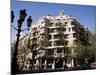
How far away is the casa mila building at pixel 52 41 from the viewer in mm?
2613

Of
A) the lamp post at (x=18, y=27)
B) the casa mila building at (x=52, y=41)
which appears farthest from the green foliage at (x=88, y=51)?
the lamp post at (x=18, y=27)

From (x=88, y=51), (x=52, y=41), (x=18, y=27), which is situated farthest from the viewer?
(x=88, y=51)

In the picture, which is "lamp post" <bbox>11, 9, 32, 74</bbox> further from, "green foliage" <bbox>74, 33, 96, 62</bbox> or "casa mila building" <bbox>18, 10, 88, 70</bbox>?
"green foliage" <bbox>74, 33, 96, 62</bbox>

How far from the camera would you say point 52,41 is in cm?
271

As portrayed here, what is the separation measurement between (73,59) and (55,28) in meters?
0.48

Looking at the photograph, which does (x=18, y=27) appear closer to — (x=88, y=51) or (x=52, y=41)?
(x=52, y=41)

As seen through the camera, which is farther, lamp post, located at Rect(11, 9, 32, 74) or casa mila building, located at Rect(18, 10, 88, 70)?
casa mila building, located at Rect(18, 10, 88, 70)

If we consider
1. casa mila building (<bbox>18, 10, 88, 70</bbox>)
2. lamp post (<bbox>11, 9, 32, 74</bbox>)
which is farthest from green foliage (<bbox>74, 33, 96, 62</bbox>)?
lamp post (<bbox>11, 9, 32, 74</bbox>)

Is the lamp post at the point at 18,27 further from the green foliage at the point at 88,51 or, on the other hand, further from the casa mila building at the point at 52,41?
the green foliage at the point at 88,51

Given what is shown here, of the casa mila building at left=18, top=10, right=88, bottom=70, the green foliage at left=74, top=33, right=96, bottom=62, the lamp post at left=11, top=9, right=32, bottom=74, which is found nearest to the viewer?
the lamp post at left=11, top=9, right=32, bottom=74

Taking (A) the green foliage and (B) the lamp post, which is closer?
(B) the lamp post

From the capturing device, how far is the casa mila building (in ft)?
8.57

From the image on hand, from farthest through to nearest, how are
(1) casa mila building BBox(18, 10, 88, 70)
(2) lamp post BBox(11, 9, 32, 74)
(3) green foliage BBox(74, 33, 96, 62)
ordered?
(3) green foliage BBox(74, 33, 96, 62), (1) casa mila building BBox(18, 10, 88, 70), (2) lamp post BBox(11, 9, 32, 74)

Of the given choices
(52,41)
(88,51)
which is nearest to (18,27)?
(52,41)
